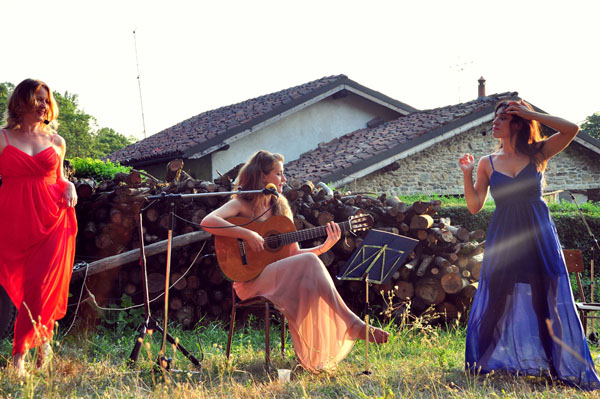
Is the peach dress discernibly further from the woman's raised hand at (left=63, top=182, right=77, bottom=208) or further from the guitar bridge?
the woman's raised hand at (left=63, top=182, right=77, bottom=208)

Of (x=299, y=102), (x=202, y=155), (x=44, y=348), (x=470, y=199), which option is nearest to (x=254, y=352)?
(x=44, y=348)

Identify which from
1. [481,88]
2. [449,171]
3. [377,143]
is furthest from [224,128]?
[481,88]

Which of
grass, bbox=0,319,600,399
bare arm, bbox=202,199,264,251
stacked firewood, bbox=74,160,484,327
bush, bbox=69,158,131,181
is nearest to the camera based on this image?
grass, bbox=0,319,600,399

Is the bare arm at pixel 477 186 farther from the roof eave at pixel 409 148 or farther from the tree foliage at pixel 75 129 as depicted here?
the tree foliage at pixel 75 129

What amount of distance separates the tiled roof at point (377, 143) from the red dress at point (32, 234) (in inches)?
318

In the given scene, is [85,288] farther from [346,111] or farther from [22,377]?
[346,111]

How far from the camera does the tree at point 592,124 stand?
37688mm

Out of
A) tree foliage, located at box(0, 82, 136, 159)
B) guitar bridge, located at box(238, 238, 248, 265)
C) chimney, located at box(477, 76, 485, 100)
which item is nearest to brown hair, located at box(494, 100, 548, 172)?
guitar bridge, located at box(238, 238, 248, 265)

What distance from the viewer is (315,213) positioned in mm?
6555

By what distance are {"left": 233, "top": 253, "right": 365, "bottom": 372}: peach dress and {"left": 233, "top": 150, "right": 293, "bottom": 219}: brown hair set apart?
0.60 meters

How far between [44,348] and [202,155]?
10399mm

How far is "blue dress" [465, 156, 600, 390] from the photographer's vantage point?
3.98 m

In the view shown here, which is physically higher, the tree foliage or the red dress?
the tree foliage

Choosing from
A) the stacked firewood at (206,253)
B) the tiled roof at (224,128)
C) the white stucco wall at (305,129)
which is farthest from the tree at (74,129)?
the stacked firewood at (206,253)
